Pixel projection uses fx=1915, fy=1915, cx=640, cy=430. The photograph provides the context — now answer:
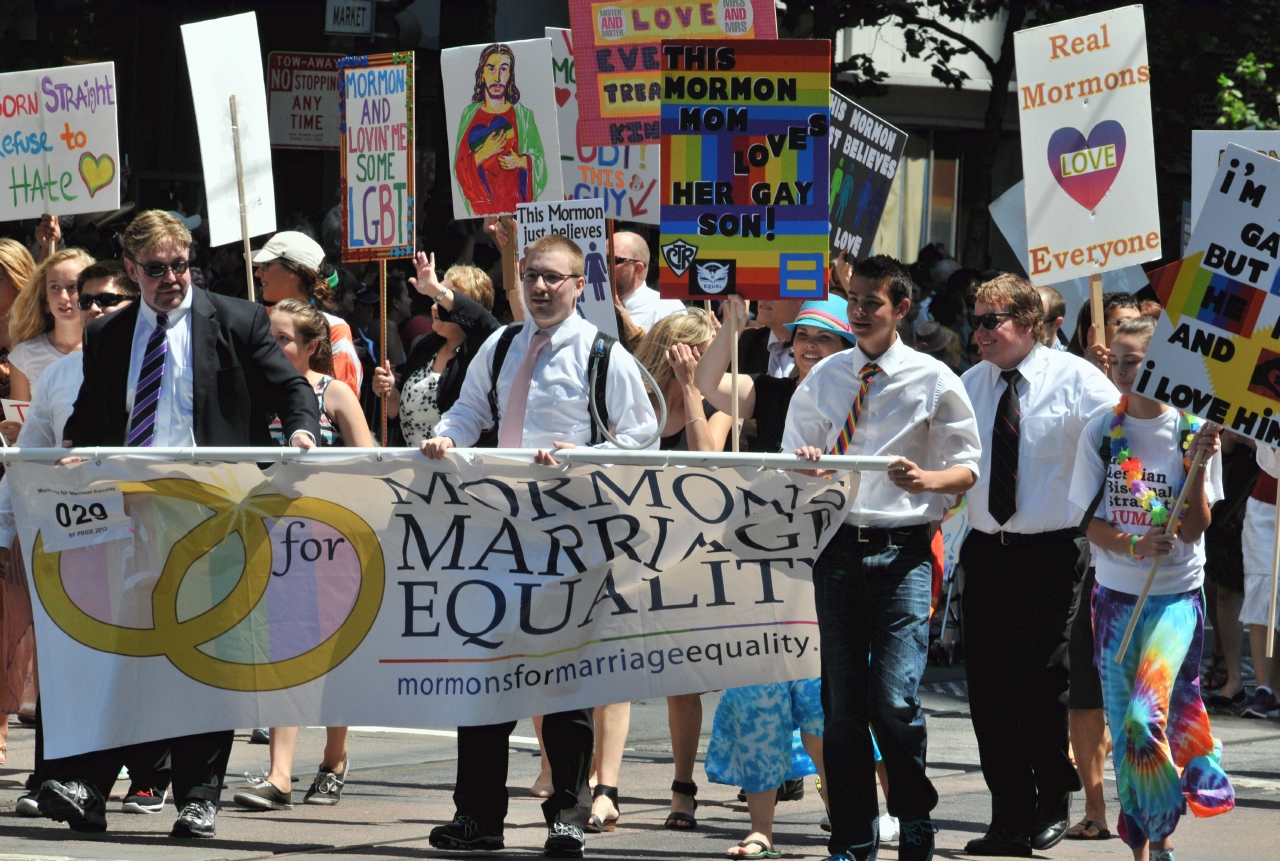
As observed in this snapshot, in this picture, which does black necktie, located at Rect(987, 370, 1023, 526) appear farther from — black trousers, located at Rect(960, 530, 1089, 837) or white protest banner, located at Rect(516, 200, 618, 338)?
white protest banner, located at Rect(516, 200, 618, 338)

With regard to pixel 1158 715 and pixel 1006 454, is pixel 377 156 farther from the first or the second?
pixel 1158 715

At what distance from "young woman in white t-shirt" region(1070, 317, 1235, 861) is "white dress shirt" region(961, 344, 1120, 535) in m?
0.27

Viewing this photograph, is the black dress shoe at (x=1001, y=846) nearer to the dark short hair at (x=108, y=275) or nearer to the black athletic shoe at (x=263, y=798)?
the black athletic shoe at (x=263, y=798)

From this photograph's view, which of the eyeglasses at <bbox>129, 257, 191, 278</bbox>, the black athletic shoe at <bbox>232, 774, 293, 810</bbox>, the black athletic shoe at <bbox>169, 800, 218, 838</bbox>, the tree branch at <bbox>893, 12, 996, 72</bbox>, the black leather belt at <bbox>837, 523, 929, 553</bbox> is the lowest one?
the black athletic shoe at <bbox>232, 774, 293, 810</bbox>

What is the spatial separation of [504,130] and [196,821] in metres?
4.29

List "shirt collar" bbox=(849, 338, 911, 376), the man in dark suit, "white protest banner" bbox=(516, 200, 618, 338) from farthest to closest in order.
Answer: "white protest banner" bbox=(516, 200, 618, 338) → the man in dark suit → "shirt collar" bbox=(849, 338, 911, 376)

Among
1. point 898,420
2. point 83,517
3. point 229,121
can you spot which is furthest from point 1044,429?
point 229,121

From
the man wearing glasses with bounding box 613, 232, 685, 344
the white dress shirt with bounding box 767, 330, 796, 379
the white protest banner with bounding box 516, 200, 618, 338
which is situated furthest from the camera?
the man wearing glasses with bounding box 613, 232, 685, 344

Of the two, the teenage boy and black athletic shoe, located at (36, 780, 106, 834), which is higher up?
the teenage boy

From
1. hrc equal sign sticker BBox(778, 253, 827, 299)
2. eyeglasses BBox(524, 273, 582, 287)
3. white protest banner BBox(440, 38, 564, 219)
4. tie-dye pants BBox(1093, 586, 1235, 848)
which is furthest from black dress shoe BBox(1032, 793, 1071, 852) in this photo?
white protest banner BBox(440, 38, 564, 219)

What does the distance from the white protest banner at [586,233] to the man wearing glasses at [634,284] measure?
0.55m

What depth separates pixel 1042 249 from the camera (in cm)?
920

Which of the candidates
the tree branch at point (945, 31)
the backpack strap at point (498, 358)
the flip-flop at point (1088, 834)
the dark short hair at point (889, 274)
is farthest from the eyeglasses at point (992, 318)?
the tree branch at point (945, 31)

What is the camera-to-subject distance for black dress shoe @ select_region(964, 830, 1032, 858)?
6.98 meters
